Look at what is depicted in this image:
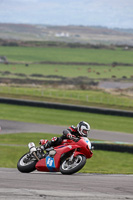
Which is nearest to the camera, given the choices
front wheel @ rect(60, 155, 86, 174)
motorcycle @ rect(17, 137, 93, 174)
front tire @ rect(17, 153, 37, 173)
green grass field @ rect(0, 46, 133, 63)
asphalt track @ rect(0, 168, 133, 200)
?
asphalt track @ rect(0, 168, 133, 200)

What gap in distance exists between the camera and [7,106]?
4169cm

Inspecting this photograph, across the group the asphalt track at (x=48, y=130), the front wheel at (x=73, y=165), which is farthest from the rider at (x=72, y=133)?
the asphalt track at (x=48, y=130)

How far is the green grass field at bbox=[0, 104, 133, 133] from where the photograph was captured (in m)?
34.2

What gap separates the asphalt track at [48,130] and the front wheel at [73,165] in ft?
57.5

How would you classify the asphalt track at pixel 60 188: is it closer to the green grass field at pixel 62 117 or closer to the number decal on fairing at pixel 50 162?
the number decal on fairing at pixel 50 162

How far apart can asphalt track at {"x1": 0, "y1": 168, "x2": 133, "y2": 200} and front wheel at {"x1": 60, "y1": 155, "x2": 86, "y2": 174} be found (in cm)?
31

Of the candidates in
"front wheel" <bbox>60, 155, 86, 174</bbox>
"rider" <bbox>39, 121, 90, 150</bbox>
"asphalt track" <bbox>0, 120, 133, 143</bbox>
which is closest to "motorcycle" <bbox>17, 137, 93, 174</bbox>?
"front wheel" <bbox>60, 155, 86, 174</bbox>

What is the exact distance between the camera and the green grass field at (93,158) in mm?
19531

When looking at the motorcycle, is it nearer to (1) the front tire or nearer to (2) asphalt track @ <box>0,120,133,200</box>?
(1) the front tire

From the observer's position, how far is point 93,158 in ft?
72.7

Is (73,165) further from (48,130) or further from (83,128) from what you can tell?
(48,130)

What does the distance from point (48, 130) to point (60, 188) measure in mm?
22175

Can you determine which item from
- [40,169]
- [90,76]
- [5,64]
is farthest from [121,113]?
[5,64]

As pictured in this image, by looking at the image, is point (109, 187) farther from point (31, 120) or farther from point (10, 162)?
point (31, 120)
